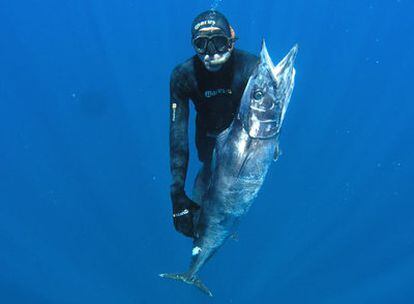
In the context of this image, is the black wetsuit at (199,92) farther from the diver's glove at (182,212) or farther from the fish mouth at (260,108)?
the fish mouth at (260,108)

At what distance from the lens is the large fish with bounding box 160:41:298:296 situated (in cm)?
264

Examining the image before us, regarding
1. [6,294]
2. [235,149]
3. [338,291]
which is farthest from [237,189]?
[6,294]

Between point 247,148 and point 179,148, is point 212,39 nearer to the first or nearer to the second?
point 247,148

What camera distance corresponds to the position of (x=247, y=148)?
288cm

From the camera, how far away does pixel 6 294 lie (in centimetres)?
978

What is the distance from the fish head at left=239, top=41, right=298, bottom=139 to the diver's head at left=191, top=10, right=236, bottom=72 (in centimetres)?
39

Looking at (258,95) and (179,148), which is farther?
(179,148)

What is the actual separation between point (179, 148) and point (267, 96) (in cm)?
103

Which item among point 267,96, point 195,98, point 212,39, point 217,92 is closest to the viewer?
point 267,96

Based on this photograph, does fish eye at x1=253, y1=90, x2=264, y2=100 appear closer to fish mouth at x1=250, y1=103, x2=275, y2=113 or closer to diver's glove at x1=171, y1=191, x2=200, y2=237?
fish mouth at x1=250, y1=103, x2=275, y2=113

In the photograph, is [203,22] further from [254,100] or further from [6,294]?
[6,294]

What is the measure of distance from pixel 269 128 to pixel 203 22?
980 millimetres

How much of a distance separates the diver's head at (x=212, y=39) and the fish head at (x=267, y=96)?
1.27 ft

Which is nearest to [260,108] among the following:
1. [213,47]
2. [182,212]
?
[213,47]
